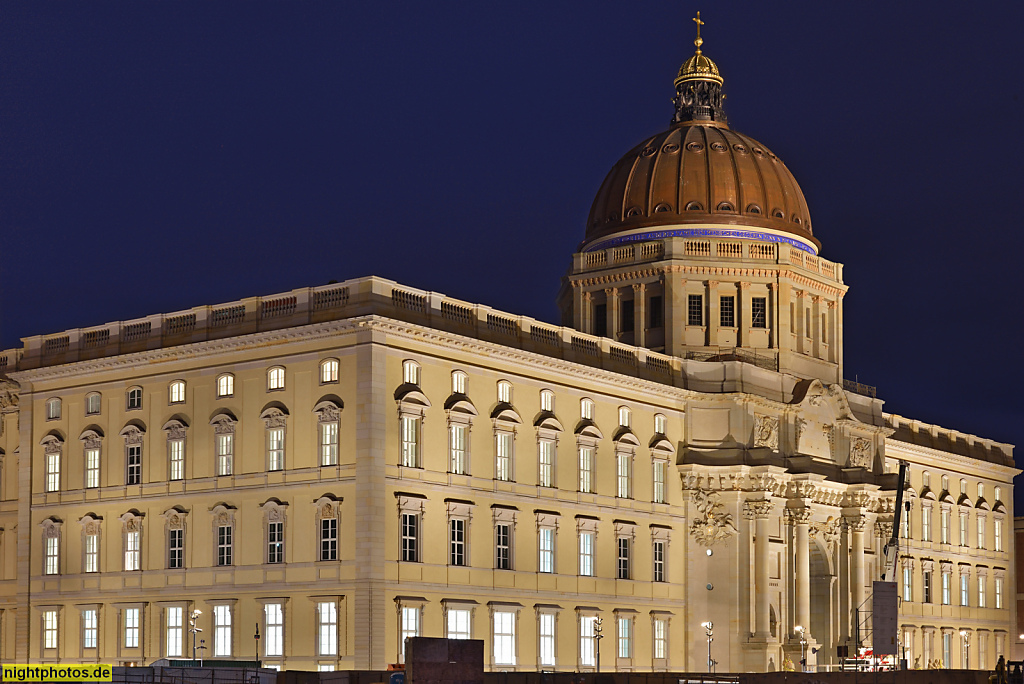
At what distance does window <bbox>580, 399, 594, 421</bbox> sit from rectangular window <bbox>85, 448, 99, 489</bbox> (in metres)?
22.6

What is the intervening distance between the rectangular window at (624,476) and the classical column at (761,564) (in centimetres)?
798

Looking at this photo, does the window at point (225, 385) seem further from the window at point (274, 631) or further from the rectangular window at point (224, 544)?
the window at point (274, 631)

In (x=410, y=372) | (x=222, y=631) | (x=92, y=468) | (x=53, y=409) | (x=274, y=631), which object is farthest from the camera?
(x=53, y=409)

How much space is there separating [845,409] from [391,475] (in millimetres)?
37287

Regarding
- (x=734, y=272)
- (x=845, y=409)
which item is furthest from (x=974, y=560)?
(x=734, y=272)

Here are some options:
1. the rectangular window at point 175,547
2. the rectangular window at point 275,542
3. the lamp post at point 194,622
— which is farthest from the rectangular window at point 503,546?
the rectangular window at point 175,547

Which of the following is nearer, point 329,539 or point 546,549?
point 329,539

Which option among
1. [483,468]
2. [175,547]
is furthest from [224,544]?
[483,468]

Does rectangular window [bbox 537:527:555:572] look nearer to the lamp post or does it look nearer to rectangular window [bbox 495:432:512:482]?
rectangular window [bbox 495:432:512:482]

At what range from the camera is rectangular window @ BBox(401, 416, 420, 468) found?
69.6m

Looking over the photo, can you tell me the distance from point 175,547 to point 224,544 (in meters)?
2.79

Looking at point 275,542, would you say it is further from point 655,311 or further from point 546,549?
point 655,311

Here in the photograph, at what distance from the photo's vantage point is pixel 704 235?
324 ft

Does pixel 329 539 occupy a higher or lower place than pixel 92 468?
lower
